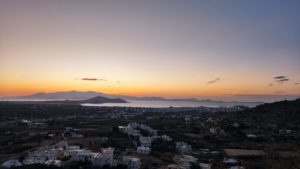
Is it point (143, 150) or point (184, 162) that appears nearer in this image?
point (184, 162)

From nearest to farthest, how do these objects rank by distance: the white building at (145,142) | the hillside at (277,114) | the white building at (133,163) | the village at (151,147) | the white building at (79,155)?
the white building at (133,163), the village at (151,147), the white building at (79,155), the white building at (145,142), the hillside at (277,114)

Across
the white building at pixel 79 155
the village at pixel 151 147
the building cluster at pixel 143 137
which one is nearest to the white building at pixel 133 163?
the village at pixel 151 147

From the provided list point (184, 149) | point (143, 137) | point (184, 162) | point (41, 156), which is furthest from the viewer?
point (143, 137)

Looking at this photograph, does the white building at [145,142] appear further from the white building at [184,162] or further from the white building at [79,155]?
the white building at [79,155]

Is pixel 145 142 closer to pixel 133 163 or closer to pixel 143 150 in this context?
pixel 143 150

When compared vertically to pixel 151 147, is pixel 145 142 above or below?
above

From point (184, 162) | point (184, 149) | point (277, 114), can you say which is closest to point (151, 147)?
point (184, 149)

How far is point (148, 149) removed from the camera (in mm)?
45469

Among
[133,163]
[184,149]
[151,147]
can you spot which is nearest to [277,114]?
[184,149]

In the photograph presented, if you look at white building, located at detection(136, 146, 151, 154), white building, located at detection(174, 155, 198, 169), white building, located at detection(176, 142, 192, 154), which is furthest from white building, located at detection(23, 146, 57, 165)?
white building, located at detection(176, 142, 192, 154)

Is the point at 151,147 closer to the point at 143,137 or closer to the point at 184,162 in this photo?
the point at 143,137

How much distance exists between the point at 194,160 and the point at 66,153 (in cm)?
1281

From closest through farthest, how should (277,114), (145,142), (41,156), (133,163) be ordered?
→ (133,163)
(41,156)
(145,142)
(277,114)

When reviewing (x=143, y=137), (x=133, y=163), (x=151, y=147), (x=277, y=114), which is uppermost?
(x=277, y=114)
